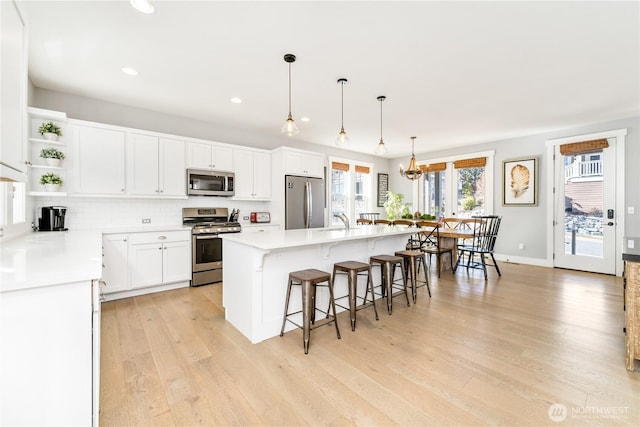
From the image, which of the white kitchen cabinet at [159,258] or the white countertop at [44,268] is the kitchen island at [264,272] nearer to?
the white countertop at [44,268]

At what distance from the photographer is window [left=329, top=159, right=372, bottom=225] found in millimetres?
6934

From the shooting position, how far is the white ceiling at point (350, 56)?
83.4 inches

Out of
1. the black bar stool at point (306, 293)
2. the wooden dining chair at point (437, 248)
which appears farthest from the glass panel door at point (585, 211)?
the black bar stool at point (306, 293)

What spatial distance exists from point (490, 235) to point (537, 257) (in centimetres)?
171

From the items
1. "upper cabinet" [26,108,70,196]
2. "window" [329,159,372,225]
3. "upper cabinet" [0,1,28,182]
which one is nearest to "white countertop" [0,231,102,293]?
"upper cabinet" [0,1,28,182]

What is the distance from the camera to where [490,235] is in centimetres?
473

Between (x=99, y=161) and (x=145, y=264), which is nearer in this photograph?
(x=99, y=161)

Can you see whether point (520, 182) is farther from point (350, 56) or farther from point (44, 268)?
point (44, 268)

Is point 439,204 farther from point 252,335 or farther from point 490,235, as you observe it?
point 252,335

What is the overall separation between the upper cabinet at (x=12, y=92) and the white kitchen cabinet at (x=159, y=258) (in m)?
2.36

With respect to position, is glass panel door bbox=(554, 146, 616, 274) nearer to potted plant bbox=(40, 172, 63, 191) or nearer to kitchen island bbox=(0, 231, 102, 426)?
kitchen island bbox=(0, 231, 102, 426)

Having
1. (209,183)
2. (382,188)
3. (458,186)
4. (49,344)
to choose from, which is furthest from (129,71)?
(458,186)

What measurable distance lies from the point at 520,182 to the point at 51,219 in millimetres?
7634

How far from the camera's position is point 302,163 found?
536cm
